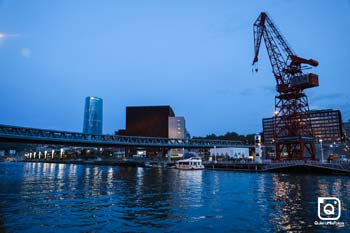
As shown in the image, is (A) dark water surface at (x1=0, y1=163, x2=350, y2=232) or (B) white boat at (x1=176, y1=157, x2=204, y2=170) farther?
(B) white boat at (x1=176, y1=157, x2=204, y2=170)

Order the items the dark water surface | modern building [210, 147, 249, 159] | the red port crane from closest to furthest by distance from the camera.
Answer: the dark water surface, the red port crane, modern building [210, 147, 249, 159]

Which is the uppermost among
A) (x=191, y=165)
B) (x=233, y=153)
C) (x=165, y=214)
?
(x=233, y=153)

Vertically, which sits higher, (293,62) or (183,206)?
(293,62)

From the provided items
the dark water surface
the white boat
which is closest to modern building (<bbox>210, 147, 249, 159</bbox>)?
the white boat

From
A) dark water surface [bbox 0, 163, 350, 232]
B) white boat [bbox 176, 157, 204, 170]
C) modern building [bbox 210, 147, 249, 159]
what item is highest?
modern building [bbox 210, 147, 249, 159]

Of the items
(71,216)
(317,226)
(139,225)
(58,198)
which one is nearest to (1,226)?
(71,216)

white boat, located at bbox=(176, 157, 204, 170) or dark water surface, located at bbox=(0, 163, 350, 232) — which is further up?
white boat, located at bbox=(176, 157, 204, 170)

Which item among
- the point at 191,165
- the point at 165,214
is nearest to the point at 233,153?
the point at 191,165

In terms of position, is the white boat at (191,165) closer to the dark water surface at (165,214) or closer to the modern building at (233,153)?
the modern building at (233,153)

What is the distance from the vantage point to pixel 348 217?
71.0ft

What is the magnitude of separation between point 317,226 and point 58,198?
26925 millimetres

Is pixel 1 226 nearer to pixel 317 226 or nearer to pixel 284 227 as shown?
pixel 284 227

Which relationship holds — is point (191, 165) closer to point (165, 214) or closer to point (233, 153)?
point (233, 153)

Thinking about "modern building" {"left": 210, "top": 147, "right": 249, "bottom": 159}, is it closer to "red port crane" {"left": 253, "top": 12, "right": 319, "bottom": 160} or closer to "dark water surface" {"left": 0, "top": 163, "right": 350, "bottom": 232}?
"red port crane" {"left": 253, "top": 12, "right": 319, "bottom": 160}
